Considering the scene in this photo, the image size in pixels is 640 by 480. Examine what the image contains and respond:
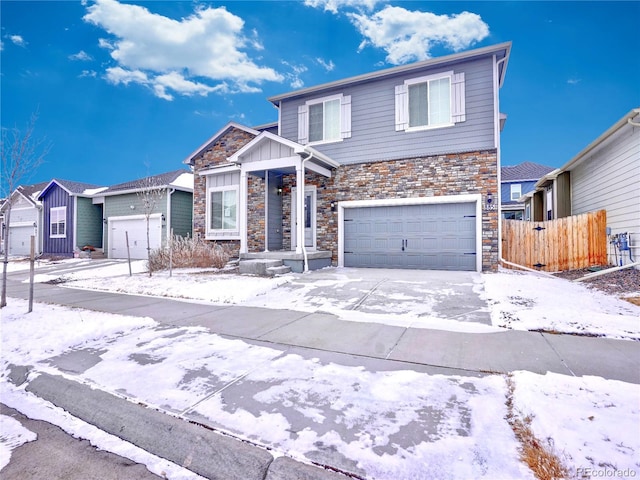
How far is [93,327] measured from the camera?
4.32 meters

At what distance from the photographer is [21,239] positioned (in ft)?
69.6

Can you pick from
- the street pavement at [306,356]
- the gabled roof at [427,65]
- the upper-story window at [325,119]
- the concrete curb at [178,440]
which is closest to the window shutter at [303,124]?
the upper-story window at [325,119]

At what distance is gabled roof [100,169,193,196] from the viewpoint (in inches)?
603

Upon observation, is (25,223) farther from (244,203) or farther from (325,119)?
(325,119)

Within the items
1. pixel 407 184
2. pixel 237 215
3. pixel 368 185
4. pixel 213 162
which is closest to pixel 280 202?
pixel 237 215

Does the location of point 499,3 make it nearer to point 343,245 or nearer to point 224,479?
point 343,245

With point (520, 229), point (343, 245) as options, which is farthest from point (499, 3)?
point (343, 245)

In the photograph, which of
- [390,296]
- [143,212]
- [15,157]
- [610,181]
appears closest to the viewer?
[15,157]

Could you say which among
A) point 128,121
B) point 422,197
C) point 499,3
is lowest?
point 422,197

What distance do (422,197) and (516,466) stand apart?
8809 millimetres

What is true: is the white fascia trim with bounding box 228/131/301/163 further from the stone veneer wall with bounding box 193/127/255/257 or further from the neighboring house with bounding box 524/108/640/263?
the neighboring house with bounding box 524/108/640/263

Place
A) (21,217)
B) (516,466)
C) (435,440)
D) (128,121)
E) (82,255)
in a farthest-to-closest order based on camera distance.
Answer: (128,121) → (21,217) → (82,255) → (435,440) → (516,466)

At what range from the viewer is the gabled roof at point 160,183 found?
15.3 meters

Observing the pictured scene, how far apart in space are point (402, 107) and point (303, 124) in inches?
141
